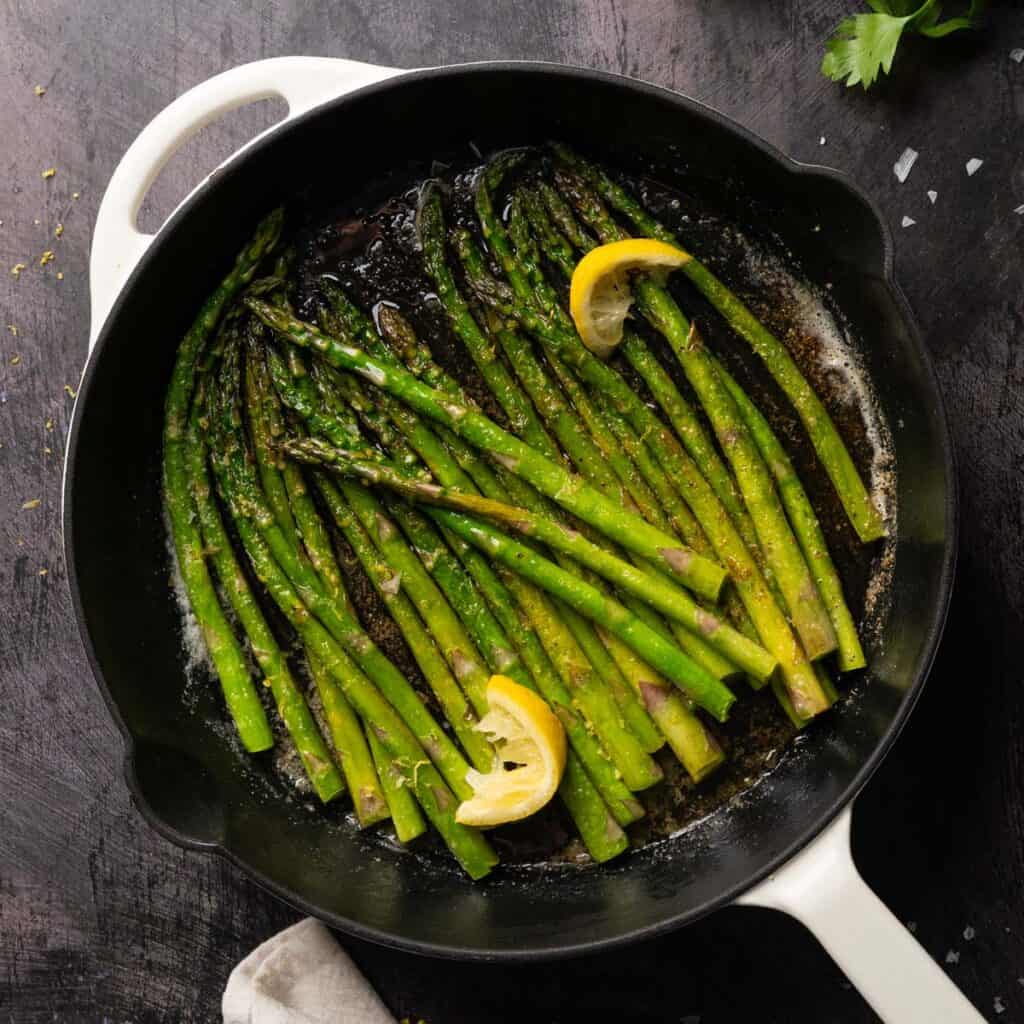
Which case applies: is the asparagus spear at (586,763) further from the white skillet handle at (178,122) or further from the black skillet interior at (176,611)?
the white skillet handle at (178,122)

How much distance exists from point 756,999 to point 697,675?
104 centimetres

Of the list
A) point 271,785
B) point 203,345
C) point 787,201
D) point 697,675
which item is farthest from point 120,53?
point 697,675

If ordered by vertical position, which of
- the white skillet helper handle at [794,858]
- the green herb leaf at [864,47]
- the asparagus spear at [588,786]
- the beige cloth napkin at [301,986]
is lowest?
the beige cloth napkin at [301,986]

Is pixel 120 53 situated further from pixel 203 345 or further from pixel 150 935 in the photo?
pixel 150 935

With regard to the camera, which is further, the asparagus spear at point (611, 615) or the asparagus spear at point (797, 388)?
the asparagus spear at point (797, 388)

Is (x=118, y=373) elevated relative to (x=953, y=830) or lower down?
elevated

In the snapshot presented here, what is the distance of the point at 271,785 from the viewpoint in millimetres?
3312

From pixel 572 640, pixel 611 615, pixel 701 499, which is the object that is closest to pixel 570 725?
pixel 572 640

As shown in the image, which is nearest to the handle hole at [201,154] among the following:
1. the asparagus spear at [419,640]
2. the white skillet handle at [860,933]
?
the asparagus spear at [419,640]

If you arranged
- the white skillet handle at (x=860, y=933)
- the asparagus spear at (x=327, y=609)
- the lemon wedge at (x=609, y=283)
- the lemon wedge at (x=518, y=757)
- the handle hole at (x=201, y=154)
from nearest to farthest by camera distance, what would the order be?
1. the white skillet handle at (x=860, y=933)
2. the lemon wedge at (x=518, y=757)
3. the lemon wedge at (x=609, y=283)
4. the asparagus spear at (x=327, y=609)
5. the handle hole at (x=201, y=154)

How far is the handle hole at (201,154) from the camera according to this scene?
331cm

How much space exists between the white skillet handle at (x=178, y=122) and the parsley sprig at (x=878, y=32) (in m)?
1.33

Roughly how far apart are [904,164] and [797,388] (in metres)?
0.77

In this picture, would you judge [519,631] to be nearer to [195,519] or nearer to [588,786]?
[588,786]
